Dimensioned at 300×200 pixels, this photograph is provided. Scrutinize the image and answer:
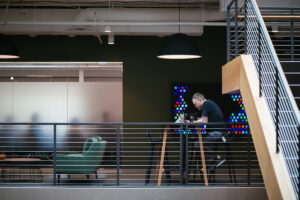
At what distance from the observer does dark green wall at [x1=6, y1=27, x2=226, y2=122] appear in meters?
10.1

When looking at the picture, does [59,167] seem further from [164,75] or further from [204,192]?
[164,75]

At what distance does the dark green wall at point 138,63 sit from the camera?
1005 cm

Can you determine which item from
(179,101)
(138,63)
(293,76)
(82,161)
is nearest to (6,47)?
(82,161)

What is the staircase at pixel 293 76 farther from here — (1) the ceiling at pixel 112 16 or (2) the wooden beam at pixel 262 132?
(1) the ceiling at pixel 112 16

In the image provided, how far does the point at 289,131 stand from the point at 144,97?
19.6 feet

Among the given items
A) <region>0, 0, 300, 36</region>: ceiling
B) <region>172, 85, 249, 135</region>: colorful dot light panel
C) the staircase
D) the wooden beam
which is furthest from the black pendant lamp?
the staircase

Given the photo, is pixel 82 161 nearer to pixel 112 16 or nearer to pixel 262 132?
pixel 112 16

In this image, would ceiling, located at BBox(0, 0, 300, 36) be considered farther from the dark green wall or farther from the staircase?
the staircase

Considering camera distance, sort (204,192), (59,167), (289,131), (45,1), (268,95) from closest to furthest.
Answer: (289,131) < (268,95) < (204,192) < (59,167) < (45,1)

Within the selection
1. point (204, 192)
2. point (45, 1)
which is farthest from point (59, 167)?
point (45, 1)

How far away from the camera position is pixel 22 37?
1011cm

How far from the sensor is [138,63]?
397 inches

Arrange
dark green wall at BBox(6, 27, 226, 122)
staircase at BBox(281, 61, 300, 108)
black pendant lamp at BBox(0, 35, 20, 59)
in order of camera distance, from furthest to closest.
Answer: dark green wall at BBox(6, 27, 226, 122), black pendant lamp at BBox(0, 35, 20, 59), staircase at BBox(281, 61, 300, 108)

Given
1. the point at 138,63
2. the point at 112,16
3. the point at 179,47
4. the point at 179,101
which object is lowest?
the point at 179,101
